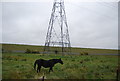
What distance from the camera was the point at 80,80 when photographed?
32.1 feet

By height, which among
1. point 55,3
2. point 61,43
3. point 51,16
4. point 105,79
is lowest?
point 105,79

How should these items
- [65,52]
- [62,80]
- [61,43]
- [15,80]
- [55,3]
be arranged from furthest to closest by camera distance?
1. [65,52]
2. [55,3]
3. [61,43]
4. [62,80]
5. [15,80]

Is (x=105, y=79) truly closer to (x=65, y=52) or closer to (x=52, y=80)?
(x=52, y=80)

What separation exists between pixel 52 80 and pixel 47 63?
241cm

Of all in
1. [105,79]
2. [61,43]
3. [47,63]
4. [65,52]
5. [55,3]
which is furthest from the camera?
[65,52]

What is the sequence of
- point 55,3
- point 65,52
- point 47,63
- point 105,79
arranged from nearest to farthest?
point 105,79 → point 47,63 → point 55,3 → point 65,52

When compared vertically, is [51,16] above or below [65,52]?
above

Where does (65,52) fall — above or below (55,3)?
below

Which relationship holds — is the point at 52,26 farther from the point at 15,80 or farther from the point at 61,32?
the point at 15,80

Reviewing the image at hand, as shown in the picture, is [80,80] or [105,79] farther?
[105,79]

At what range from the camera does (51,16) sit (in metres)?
25.1

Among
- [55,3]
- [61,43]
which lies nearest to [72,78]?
[61,43]

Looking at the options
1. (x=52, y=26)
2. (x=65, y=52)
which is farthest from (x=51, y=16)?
(x=65, y=52)

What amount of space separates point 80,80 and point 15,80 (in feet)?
12.3
